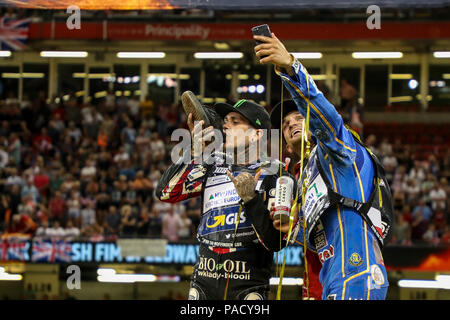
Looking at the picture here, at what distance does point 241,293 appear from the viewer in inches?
202

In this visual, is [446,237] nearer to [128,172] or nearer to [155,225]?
[155,225]

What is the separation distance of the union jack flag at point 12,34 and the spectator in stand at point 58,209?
520 cm

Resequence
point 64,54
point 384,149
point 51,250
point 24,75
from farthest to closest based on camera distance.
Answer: point 24,75 → point 64,54 → point 384,149 → point 51,250

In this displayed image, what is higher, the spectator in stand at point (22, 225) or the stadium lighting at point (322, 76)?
the stadium lighting at point (322, 76)

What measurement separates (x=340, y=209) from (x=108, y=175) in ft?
48.1

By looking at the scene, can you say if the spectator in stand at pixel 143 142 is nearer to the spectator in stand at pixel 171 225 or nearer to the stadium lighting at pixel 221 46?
the spectator in stand at pixel 171 225

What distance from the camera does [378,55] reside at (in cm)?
2508

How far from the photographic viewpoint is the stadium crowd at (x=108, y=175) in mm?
16250

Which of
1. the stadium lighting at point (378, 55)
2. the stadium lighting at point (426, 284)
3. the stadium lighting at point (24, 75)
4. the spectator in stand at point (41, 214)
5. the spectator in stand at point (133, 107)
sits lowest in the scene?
the stadium lighting at point (426, 284)

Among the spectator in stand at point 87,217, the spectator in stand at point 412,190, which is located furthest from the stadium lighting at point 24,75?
the spectator in stand at point 412,190

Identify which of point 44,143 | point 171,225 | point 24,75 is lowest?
point 171,225

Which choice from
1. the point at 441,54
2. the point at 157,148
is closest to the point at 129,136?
the point at 157,148

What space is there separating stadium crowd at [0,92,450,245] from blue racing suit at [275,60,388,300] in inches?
450

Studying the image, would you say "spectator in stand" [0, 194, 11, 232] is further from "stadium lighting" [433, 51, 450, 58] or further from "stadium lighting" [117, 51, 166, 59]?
"stadium lighting" [433, 51, 450, 58]
